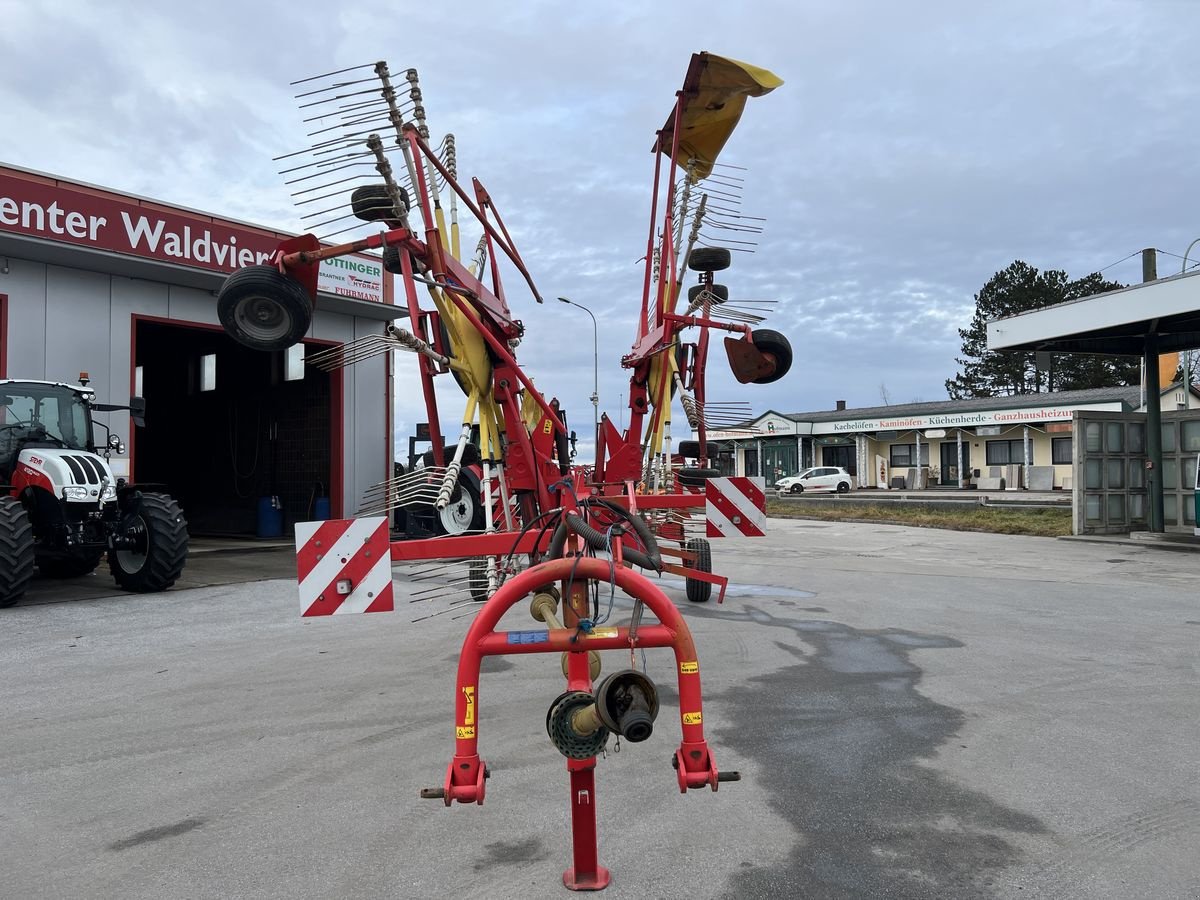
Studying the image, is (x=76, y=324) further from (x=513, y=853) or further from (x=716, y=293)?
(x=513, y=853)

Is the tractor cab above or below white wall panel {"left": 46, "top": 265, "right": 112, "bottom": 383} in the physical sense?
below

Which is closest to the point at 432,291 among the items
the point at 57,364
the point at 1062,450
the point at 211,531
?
the point at 57,364

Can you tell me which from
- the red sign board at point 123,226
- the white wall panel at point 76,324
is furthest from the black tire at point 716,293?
the white wall panel at point 76,324

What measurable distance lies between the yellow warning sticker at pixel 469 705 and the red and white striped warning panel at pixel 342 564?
1043 mm

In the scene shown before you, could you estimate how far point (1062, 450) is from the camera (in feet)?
115

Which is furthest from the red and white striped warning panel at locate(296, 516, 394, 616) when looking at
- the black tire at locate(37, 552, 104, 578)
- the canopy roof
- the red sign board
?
the canopy roof

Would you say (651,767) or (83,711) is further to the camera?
(83,711)

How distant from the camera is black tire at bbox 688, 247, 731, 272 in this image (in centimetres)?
645

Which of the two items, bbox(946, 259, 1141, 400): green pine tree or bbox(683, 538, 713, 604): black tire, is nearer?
bbox(683, 538, 713, 604): black tire

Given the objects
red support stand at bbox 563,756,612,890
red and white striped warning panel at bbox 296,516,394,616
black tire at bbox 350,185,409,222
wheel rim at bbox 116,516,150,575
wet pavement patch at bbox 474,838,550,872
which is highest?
black tire at bbox 350,185,409,222

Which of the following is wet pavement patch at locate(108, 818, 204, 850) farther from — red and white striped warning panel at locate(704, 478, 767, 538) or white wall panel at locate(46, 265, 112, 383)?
white wall panel at locate(46, 265, 112, 383)

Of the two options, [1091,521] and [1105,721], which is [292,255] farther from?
[1091,521]

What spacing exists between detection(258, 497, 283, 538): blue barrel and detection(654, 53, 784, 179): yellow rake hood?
16126 millimetres

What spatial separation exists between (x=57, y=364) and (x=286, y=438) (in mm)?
7106
